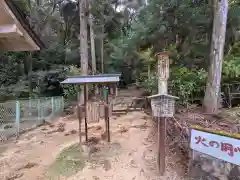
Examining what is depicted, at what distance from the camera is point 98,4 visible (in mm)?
14055

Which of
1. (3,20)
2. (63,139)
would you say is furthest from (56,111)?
(3,20)

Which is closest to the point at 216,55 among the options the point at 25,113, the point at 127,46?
the point at 25,113

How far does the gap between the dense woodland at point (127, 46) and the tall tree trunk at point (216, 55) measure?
1.26 meters

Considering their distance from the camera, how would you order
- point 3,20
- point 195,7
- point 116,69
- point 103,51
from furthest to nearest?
point 116,69, point 103,51, point 195,7, point 3,20

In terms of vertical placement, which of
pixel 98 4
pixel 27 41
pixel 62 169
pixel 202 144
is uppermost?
pixel 98 4

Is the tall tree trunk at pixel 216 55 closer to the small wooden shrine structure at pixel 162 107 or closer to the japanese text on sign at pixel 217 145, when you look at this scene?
the small wooden shrine structure at pixel 162 107

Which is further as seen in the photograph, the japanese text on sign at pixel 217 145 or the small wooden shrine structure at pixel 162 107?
the small wooden shrine structure at pixel 162 107

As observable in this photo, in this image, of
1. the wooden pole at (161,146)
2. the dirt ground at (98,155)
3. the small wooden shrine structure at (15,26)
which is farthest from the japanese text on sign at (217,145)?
the small wooden shrine structure at (15,26)

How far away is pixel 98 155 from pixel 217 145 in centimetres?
276

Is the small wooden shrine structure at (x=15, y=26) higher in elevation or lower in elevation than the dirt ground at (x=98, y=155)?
higher

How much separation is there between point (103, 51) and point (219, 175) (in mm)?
17488

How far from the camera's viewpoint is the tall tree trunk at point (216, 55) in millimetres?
8023

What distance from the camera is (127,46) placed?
1727cm

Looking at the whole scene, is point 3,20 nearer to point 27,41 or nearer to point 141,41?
point 27,41
